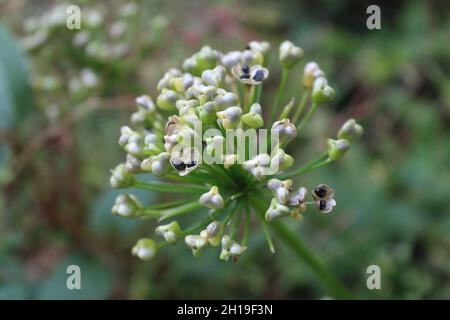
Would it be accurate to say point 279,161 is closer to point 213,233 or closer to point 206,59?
point 213,233

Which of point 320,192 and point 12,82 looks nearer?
point 320,192

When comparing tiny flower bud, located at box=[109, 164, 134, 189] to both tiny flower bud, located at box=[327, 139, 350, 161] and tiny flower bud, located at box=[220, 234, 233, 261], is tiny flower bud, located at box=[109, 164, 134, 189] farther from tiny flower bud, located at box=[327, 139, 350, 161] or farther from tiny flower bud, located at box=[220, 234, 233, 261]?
tiny flower bud, located at box=[327, 139, 350, 161]

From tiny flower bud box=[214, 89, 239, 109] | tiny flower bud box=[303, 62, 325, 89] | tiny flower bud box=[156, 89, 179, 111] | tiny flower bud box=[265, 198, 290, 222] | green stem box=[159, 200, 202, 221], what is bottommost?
tiny flower bud box=[265, 198, 290, 222]

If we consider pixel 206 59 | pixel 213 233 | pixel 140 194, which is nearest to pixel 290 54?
pixel 206 59

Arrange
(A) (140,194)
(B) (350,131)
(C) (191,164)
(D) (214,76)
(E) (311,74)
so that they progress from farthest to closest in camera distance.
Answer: (A) (140,194) < (E) (311,74) < (B) (350,131) < (D) (214,76) < (C) (191,164)

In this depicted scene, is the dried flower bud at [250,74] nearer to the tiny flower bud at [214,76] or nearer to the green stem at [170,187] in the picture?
the tiny flower bud at [214,76]

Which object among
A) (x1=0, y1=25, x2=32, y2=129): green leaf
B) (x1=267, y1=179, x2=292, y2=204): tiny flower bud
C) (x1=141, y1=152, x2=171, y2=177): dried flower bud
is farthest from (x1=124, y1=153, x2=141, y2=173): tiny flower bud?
(x1=0, y1=25, x2=32, y2=129): green leaf

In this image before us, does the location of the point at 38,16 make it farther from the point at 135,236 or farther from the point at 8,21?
the point at 135,236
